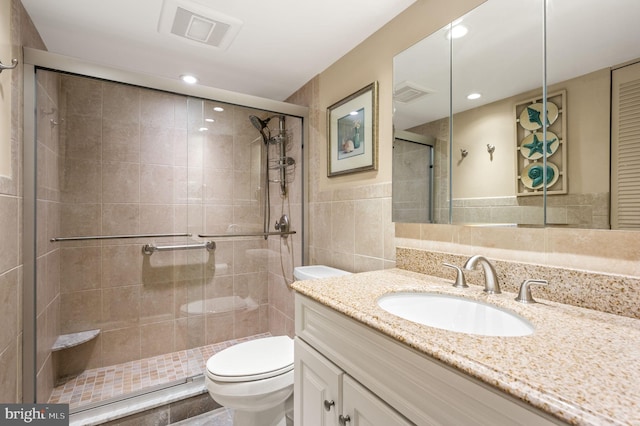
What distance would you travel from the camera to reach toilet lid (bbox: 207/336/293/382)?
4.52ft

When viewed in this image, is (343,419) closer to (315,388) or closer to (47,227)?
(315,388)

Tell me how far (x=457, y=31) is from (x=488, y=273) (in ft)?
3.20

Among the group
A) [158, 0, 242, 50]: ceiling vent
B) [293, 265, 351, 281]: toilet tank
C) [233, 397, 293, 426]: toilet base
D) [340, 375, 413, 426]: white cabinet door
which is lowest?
[233, 397, 293, 426]: toilet base

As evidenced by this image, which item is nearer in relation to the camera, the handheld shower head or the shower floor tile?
the shower floor tile

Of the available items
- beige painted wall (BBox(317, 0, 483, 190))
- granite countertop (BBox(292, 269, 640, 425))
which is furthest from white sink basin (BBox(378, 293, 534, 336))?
beige painted wall (BBox(317, 0, 483, 190))

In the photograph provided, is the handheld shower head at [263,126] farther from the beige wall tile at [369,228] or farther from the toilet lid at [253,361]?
the toilet lid at [253,361]

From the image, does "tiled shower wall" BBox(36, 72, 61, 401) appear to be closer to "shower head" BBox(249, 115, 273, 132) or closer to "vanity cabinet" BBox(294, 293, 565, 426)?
"shower head" BBox(249, 115, 273, 132)

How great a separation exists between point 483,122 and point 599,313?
72cm

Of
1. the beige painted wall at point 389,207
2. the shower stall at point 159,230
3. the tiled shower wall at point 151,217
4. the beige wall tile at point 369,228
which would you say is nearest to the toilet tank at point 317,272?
the beige painted wall at point 389,207

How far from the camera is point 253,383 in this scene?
136 centimetres

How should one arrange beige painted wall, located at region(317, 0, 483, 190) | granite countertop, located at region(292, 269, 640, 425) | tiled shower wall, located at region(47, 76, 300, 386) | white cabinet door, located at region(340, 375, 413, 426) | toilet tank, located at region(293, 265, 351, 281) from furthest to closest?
tiled shower wall, located at region(47, 76, 300, 386), toilet tank, located at region(293, 265, 351, 281), beige painted wall, located at region(317, 0, 483, 190), white cabinet door, located at region(340, 375, 413, 426), granite countertop, located at region(292, 269, 640, 425)

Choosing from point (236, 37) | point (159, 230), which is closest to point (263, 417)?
point (159, 230)

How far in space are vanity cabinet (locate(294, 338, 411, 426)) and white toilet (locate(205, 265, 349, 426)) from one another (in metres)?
0.29

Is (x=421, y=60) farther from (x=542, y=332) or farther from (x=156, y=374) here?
(x=156, y=374)
